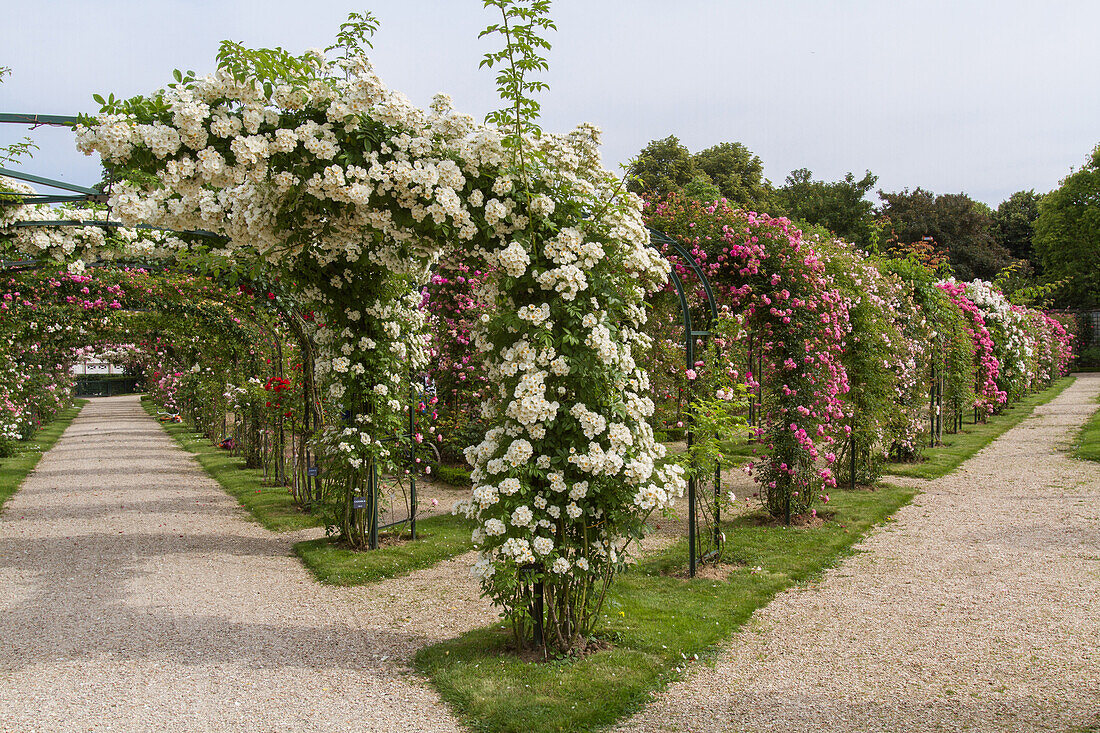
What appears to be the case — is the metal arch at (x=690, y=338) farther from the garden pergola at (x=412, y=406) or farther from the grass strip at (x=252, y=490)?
the grass strip at (x=252, y=490)

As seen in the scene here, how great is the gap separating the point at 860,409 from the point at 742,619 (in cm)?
465

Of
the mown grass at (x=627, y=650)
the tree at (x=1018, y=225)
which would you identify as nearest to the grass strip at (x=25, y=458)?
the mown grass at (x=627, y=650)

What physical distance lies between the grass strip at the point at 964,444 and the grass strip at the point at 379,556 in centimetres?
623

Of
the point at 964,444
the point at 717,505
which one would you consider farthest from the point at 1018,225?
the point at 717,505

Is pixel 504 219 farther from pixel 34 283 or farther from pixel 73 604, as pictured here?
pixel 34 283

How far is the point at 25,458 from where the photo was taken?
44.3ft

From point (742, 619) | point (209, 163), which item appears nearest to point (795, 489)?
point (742, 619)

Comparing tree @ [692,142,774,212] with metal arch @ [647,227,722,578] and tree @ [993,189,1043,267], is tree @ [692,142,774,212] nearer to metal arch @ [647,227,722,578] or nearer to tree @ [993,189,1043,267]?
tree @ [993,189,1043,267]

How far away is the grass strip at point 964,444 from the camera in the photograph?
9969 mm

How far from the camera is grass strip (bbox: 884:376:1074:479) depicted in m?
9.97

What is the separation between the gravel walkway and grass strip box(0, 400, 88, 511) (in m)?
9.01

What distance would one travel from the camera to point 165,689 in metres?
3.74

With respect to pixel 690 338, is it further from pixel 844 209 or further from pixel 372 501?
pixel 844 209

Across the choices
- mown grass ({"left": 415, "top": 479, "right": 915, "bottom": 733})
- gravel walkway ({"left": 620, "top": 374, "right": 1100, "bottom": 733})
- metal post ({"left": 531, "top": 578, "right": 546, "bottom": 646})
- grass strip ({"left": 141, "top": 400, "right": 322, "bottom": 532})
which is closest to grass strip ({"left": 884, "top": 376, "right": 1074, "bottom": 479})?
gravel walkway ({"left": 620, "top": 374, "right": 1100, "bottom": 733})
